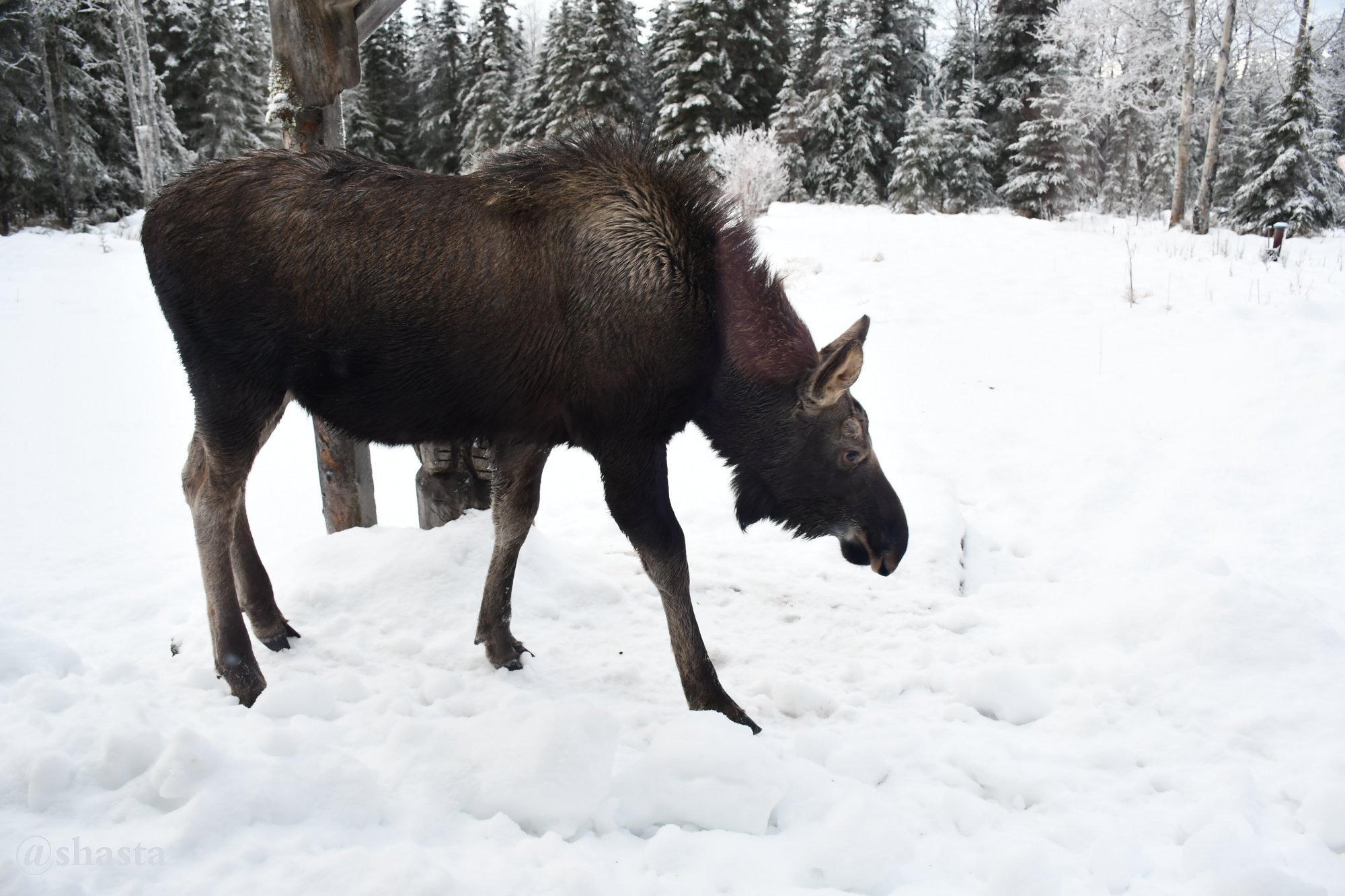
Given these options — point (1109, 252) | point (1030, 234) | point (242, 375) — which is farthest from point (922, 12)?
point (242, 375)

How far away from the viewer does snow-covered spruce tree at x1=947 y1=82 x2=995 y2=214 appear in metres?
27.6

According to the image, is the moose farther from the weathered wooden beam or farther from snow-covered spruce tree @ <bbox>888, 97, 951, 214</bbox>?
snow-covered spruce tree @ <bbox>888, 97, 951, 214</bbox>

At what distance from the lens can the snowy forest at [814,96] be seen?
64.8ft

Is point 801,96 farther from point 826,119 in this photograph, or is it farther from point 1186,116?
point 1186,116

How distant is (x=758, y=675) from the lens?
353 cm

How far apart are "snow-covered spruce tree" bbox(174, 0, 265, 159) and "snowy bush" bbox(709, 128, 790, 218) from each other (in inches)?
658

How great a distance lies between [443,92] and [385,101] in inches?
140

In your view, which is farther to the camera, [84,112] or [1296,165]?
[84,112]

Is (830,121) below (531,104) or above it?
below

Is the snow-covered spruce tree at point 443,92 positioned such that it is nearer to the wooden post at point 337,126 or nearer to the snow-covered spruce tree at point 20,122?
the snow-covered spruce tree at point 20,122

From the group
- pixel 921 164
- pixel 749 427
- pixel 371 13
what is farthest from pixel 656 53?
pixel 749 427

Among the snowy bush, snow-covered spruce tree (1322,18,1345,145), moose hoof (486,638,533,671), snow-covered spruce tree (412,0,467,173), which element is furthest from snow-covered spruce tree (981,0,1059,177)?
moose hoof (486,638,533,671)

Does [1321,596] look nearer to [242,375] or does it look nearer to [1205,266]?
[242,375]

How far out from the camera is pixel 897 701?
10.9 feet
